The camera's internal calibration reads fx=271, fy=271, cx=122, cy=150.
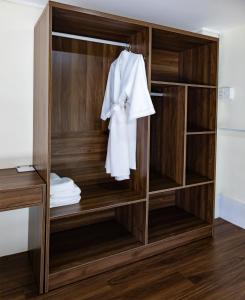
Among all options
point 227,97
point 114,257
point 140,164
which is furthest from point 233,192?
point 114,257

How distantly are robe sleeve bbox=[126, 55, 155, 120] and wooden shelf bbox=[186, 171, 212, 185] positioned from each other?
893 mm

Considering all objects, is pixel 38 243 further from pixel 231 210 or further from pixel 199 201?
pixel 231 210

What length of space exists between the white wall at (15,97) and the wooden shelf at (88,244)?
15.0 inches

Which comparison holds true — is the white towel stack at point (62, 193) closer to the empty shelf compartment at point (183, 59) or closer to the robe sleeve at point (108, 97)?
the robe sleeve at point (108, 97)

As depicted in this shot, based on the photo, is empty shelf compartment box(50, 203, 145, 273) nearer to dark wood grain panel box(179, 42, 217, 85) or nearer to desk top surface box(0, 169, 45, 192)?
desk top surface box(0, 169, 45, 192)

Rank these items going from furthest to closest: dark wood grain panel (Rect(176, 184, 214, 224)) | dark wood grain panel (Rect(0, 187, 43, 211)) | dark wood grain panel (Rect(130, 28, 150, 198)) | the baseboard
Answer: the baseboard → dark wood grain panel (Rect(176, 184, 214, 224)) → dark wood grain panel (Rect(130, 28, 150, 198)) → dark wood grain panel (Rect(0, 187, 43, 211))

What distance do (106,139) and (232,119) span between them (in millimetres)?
1432

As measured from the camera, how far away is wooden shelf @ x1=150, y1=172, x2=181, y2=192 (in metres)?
2.44

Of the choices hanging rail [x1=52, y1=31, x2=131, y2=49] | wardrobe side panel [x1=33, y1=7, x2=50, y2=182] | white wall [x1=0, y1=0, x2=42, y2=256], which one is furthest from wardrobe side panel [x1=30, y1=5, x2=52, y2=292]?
hanging rail [x1=52, y1=31, x2=131, y2=49]

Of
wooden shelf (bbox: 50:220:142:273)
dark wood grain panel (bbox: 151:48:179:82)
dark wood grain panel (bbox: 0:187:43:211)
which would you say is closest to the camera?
dark wood grain panel (bbox: 0:187:43:211)

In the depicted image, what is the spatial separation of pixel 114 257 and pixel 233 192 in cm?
165

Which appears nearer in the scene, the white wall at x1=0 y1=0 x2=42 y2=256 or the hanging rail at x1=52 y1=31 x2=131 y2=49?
the white wall at x1=0 y1=0 x2=42 y2=256

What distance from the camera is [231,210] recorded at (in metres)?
3.11

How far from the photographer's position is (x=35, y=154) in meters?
2.26
